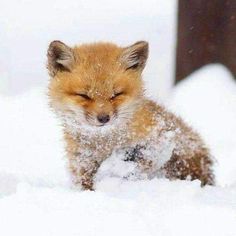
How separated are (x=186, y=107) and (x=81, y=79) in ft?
14.5

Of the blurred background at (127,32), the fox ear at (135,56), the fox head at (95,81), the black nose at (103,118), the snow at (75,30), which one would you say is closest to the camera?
the black nose at (103,118)

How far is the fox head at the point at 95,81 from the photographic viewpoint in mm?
5262

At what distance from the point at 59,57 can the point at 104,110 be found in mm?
666

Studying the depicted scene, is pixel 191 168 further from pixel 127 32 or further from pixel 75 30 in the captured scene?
pixel 75 30

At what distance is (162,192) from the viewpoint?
185 inches

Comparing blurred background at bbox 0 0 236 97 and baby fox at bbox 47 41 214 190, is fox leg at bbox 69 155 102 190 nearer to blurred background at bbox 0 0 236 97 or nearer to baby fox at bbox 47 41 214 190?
baby fox at bbox 47 41 214 190

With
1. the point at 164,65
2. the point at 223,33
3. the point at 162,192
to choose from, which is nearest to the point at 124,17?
the point at 164,65

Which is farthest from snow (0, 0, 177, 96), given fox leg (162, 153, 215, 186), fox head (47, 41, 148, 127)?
fox head (47, 41, 148, 127)

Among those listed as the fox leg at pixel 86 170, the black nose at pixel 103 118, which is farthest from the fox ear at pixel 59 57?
the fox leg at pixel 86 170

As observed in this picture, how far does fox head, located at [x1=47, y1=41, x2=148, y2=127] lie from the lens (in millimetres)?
5262

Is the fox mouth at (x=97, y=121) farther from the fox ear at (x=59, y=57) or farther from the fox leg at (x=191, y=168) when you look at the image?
the fox leg at (x=191, y=168)

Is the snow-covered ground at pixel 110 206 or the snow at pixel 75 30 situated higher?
the snow at pixel 75 30

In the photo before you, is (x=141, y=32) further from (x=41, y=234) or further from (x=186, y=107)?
(x=41, y=234)

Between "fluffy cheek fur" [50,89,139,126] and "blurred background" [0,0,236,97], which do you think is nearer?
"fluffy cheek fur" [50,89,139,126]
